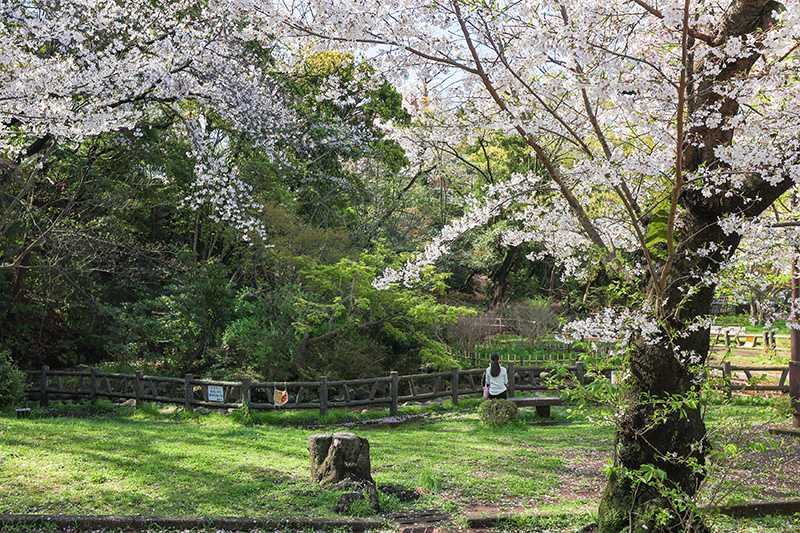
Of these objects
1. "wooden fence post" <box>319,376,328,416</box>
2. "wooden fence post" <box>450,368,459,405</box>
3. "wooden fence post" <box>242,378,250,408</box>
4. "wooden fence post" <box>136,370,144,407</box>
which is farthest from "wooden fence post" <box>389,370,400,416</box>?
"wooden fence post" <box>136,370,144,407</box>

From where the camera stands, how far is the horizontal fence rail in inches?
473

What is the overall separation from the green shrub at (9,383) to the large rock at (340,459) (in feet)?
24.9

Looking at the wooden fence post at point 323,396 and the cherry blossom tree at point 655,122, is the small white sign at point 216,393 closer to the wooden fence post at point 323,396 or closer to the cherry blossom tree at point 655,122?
the wooden fence post at point 323,396

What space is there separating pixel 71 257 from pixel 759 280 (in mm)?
12172

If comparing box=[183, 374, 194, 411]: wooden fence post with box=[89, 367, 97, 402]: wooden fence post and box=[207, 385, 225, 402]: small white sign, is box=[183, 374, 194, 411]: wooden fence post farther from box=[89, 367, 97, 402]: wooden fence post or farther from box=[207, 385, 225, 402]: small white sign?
box=[89, 367, 97, 402]: wooden fence post

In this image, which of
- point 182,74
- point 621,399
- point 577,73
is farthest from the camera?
point 182,74

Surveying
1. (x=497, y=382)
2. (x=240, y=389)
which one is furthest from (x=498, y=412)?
(x=240, y=389)

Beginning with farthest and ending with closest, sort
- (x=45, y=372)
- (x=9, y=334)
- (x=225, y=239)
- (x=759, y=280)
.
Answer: (x=225, y=239)
(x=9, y=334)
(x=45, y=372)
(x=759, y=280)

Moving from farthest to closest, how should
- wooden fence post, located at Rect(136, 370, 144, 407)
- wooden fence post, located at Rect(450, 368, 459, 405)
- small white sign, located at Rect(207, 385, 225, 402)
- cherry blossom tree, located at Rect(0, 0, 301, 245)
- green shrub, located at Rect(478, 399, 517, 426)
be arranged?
wooden fence post, located at Rect(450, 368, 459, 405) → wooden fence post, located at Rect(136, 370, 144, 407) → small white sign, located at Rect(207, 385, 225, 402) → green shrub, located at Rect(478, 399, 517, 426) → cherry blossom tree, located at Rect(0, 0, 301, 245)

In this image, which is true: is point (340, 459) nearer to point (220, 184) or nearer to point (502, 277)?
point (220, 184)

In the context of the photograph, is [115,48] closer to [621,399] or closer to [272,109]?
[272,109]

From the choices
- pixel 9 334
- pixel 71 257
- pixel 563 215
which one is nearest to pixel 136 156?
pixel 71 257

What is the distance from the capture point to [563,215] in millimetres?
5793

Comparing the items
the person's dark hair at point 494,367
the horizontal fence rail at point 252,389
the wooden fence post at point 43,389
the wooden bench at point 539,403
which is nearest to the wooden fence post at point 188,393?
the horizontal fence rail at point 252,389
